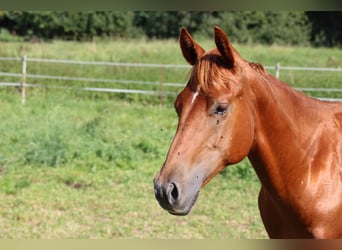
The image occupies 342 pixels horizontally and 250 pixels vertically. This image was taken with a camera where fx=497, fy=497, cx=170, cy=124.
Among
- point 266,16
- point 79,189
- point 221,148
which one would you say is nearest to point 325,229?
point 221,148

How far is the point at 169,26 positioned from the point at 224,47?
2304cm

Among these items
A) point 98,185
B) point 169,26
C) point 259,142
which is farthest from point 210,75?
point 169,26

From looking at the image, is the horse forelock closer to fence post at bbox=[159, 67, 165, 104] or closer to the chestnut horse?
the chestnut horse

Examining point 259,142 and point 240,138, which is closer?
point 240,138

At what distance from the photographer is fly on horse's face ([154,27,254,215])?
1.70 meters

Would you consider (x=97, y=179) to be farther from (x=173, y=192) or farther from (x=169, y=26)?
(x=169, y=26)

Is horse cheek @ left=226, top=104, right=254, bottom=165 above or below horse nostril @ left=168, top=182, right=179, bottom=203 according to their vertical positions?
above

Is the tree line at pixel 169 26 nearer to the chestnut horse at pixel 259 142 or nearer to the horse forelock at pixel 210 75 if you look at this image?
the chestnut horse at pixel 259 142

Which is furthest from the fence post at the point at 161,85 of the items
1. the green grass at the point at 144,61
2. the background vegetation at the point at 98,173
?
the background vegetation at the point at 98,173

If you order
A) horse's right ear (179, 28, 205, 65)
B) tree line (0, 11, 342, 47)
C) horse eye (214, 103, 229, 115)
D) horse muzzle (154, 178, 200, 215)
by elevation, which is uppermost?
horse's right ear (179, 28, 205, 65)

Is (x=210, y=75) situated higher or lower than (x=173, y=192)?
higher

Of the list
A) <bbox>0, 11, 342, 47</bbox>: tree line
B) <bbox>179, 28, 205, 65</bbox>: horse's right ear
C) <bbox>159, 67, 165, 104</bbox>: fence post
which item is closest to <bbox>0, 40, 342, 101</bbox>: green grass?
<bbox>159, 67, 165, 104</bbox>: fence post

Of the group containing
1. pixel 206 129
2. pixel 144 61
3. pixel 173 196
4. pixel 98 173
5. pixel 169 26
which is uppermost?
pixel 206 129

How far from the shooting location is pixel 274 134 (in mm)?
2027
